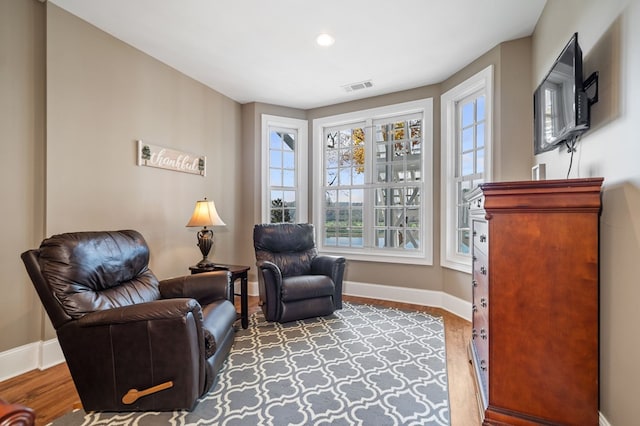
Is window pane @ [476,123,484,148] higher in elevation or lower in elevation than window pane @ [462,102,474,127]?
lower

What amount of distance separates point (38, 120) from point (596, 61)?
361 cm

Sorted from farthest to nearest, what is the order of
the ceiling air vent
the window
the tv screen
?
the window → the ceiling air vent → the tv screen

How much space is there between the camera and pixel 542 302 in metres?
1.44

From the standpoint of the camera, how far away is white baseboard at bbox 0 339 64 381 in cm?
211

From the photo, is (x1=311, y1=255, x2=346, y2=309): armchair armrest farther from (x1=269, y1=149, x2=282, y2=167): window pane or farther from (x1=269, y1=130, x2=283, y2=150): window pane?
(x1=269, y1=130, x2=283, y2=150): window pane

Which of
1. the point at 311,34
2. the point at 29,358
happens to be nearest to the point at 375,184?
the point at 311,34

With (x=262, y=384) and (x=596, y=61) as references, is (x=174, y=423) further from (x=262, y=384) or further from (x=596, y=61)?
(x=596, y=61)

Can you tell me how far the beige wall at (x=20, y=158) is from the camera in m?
2.12

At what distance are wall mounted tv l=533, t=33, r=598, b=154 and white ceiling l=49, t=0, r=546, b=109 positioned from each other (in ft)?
3.16

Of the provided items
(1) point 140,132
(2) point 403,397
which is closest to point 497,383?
(2) point 403,397

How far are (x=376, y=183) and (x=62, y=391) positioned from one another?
3.61 metres

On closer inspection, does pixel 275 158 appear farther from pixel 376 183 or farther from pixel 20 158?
pixel 20 158

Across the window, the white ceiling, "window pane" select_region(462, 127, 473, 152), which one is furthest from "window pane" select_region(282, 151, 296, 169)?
"window pane" select_region(462, 127, 473, 152)

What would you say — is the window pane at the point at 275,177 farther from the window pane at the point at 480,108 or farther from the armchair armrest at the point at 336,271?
the window pane at the point at 480,108
